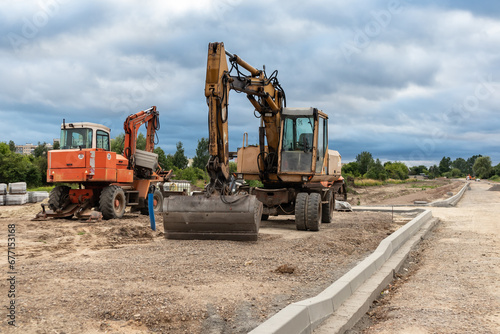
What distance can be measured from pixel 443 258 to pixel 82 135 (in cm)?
1161

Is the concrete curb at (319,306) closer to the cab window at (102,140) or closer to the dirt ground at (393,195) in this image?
the cab window at (102,140)

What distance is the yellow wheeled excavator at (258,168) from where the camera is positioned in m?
10.3

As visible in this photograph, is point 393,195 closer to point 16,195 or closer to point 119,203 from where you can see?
point 16,195

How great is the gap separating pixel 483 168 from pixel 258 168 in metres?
175

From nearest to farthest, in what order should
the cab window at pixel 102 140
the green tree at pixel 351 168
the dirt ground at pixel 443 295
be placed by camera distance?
the dirt ground at pixel 443 295
the cab window at pixel 102 140
the green tree at pixel 351 168

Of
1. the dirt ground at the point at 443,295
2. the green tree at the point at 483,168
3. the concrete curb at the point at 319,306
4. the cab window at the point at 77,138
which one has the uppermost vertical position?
the green tree at the point at 483,168

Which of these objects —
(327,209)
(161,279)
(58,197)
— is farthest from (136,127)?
(161,279)

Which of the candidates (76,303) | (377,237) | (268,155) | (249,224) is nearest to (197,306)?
(76,303)

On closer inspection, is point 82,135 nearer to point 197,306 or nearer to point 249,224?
point 249,224

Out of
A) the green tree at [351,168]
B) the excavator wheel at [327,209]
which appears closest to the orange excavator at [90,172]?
the excavator wheel at [327,209]

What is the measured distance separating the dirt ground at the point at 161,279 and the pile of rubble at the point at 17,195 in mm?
13369

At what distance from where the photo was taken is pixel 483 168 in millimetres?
169125

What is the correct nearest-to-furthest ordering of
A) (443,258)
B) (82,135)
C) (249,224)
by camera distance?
(443,258) → (249,224) → (82,135)

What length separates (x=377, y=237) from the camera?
12414mm
